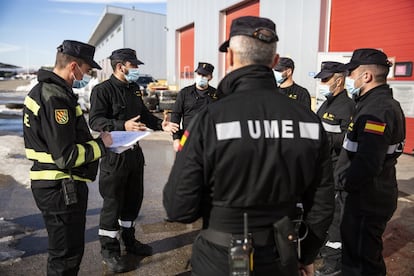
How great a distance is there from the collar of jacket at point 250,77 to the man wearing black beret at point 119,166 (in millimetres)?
1896

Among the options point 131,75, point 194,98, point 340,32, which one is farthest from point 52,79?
point 340,32

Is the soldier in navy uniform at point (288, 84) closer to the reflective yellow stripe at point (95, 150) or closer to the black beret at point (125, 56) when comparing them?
the black beret at point (125, 56)

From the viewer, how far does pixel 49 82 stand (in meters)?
2.49

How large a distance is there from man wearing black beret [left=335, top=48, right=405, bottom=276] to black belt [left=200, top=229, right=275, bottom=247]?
43.6 inches

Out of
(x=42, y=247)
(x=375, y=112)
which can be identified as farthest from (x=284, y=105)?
(x=42, y=247)

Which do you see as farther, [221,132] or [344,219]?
[344,219]

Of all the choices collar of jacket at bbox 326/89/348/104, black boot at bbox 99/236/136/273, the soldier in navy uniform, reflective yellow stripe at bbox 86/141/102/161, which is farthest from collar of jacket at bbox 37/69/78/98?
the soldier in navy uniform

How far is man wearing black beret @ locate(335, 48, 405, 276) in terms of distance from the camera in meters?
2.45

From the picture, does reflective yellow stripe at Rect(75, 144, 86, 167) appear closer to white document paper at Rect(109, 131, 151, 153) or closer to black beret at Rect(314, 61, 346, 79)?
white document paper at Rect(109, 131, 151, 153)

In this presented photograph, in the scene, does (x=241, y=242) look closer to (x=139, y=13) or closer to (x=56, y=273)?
(x=56, y=273)

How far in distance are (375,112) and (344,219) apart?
0.85 metres

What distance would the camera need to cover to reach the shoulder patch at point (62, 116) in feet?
7.67

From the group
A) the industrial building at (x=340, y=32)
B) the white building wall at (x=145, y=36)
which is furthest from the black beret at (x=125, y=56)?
the white building wall at (x=145, y=36)

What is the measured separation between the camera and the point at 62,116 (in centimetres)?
236
